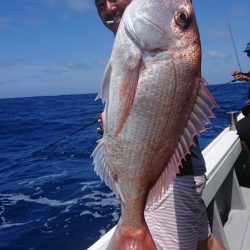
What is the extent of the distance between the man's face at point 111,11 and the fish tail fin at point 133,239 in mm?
1145

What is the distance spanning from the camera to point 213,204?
13.6 ft

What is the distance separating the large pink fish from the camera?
4.92 feet

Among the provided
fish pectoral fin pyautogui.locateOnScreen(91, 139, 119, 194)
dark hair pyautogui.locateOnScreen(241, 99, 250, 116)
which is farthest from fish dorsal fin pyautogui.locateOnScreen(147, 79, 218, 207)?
dark hair pyautogui.locateOnScreen(241, 99, 250, 116)

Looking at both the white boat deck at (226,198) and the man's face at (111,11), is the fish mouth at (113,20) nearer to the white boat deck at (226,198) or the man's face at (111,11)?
the man's face at (111,11)

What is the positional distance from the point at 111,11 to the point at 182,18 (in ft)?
2.29

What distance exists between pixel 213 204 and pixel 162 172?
2.75 m

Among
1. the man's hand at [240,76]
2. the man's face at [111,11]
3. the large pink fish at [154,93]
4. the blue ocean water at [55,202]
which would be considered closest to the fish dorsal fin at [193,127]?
the large pink fish at [154,93]

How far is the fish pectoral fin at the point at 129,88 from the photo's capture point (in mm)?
1483

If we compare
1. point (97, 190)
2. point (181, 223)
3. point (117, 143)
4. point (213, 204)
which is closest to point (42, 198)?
point (97, 190)

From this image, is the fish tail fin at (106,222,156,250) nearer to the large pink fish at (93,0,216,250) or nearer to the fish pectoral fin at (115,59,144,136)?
the large pink fish at (93,0,216,250)

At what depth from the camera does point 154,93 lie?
4.96 feet

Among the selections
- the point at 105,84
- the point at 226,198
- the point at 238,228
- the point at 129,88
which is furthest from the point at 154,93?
the point at 226,198

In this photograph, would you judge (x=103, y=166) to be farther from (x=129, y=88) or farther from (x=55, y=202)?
(x=55, y=202)

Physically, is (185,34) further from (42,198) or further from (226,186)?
(42,198)
